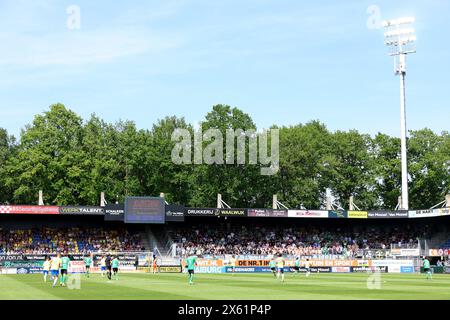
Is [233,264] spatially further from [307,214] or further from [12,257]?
[307,214]

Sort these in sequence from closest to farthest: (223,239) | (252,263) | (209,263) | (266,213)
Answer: (209,263), (252,263), (266,213), (223,239)

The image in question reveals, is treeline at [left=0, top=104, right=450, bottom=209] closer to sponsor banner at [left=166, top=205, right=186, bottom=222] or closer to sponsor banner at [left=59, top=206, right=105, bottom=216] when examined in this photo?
sponsor banner at [left=59, top=206, right=105, bottom=216]

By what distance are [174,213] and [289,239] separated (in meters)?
16.5

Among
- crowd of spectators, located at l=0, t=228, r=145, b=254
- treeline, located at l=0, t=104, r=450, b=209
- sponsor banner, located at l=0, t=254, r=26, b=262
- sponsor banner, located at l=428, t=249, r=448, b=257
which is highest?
treeline, located at l=0, t=104, r=450, b=209

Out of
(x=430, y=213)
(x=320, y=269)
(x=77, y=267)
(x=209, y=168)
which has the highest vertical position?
(x=209, y=168)

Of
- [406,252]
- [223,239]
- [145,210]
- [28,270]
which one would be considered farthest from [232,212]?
[28,270]

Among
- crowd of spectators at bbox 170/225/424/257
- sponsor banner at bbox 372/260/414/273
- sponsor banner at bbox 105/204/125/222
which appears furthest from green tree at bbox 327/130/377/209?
sponsor banner at bbox 105/204/125/222

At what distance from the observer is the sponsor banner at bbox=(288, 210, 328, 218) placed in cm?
9000

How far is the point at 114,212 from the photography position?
83062 millimetres

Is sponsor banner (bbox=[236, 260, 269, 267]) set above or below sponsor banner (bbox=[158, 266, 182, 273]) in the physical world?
above

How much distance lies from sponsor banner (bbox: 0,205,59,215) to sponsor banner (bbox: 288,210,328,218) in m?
28.0

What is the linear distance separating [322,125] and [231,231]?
36.2 metres

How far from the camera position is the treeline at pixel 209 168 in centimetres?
9688

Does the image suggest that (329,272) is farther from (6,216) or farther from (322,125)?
(322,125)
